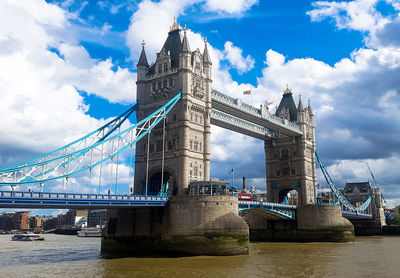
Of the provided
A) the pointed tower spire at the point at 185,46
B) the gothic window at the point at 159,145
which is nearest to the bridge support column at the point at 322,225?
the gothic window at the point at 159,145

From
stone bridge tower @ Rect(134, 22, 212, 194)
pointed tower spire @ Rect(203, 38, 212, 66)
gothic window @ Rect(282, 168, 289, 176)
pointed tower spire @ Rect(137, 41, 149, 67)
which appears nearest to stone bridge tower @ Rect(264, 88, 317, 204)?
gothic window @ Rect(282, 168, 289, 176)

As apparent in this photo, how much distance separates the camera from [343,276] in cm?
2889

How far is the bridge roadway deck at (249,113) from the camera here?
2316 inches

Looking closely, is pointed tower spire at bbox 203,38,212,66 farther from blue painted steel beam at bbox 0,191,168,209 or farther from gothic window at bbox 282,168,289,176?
gothic window at bbox 282,168,289,176

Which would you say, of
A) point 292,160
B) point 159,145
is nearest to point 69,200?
point 159,145

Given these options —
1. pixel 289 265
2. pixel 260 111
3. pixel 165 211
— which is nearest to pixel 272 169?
pixel 260 111

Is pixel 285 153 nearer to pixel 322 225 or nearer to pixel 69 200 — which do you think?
pixel 322 225

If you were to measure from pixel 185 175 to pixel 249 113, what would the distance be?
64.1 feet

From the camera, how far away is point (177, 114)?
51844mm

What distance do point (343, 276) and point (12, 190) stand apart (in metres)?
26.0

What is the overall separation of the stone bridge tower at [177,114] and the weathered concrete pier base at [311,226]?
16812 millimetres

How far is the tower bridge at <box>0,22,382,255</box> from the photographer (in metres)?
40.4

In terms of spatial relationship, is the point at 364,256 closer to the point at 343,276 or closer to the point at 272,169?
the point at 343,276

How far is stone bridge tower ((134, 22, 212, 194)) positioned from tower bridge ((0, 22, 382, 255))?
0.13 meters
